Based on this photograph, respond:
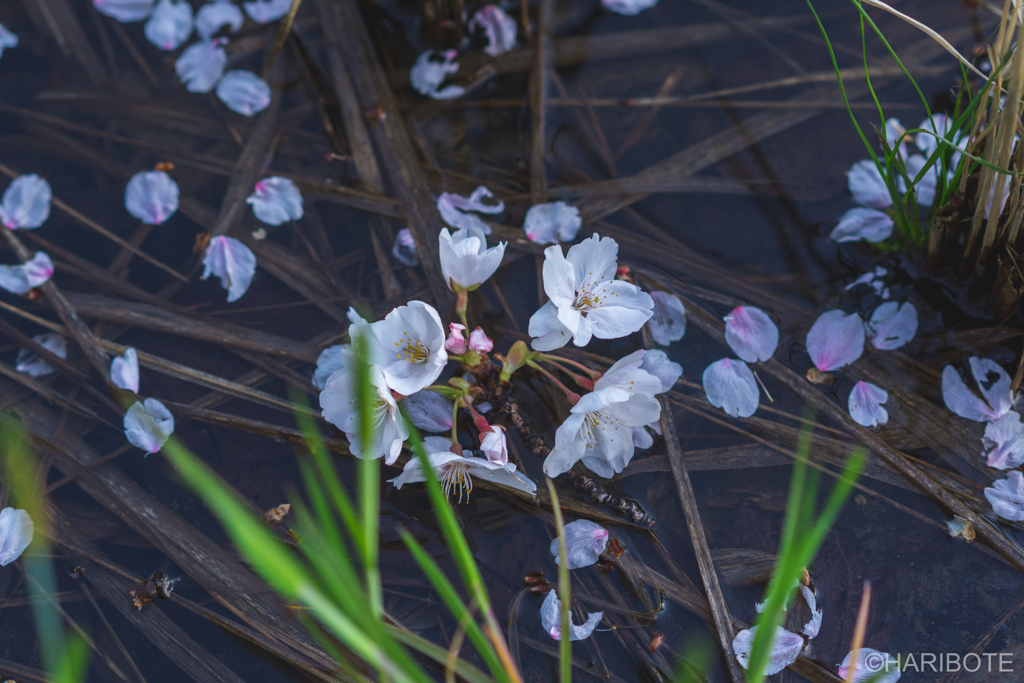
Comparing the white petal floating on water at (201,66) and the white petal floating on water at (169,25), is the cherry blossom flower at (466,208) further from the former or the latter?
the white petal floating on water at (169,25)

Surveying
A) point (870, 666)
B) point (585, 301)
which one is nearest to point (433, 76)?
point (585, 301)

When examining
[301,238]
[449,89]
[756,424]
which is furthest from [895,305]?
[301,238]

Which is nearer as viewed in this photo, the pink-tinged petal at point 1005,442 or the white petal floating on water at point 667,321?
the pink-tinged petal at point 1005,442

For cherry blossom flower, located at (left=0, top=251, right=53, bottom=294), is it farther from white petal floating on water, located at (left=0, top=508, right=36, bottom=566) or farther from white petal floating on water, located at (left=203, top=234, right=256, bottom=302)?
white petal floating on water, located at (left=0, top=508, right=36, bottom=566)

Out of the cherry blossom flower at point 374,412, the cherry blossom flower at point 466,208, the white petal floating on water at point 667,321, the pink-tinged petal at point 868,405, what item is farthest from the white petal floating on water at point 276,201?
the pink-tinged petal at point 868,405

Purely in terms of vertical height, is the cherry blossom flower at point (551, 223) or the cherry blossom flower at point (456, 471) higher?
the cherry blossom flower at point (551, 223)

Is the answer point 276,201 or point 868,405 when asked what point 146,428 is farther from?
point 868,405

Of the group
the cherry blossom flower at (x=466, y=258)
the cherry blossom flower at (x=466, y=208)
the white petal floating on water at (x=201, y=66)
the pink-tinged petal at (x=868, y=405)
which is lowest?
the pink-tinged petal at (x=868, y=405)

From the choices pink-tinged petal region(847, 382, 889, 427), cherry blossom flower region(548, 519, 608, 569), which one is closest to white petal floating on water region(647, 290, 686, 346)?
pink-tinged petal region(847, 382, 889, 427)
